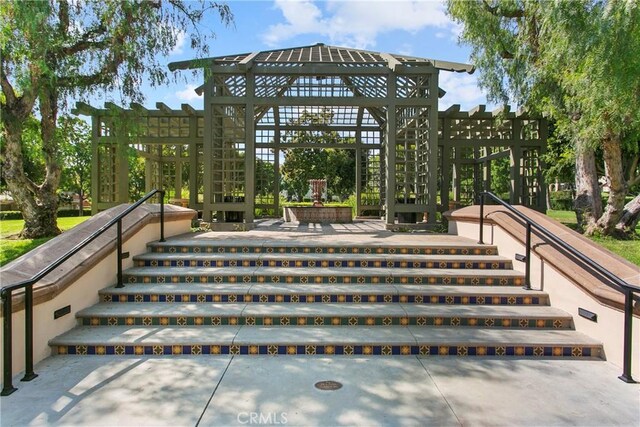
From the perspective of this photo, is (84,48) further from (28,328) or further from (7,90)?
(28,328)

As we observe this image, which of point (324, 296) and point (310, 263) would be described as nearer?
point (324, 296)

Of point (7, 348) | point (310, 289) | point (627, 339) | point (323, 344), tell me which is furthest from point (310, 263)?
point (627, 339)

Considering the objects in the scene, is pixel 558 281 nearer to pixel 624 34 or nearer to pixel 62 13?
pixel 624 34

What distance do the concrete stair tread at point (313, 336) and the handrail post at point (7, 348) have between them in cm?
66

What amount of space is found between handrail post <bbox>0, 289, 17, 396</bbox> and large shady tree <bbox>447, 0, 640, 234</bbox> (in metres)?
8.35

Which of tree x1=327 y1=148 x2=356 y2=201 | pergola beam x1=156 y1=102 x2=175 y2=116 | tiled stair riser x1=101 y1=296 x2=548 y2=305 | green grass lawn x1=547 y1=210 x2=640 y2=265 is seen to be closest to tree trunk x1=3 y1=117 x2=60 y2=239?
pergola beam x1=156 y1=102 x2=175 y2=116

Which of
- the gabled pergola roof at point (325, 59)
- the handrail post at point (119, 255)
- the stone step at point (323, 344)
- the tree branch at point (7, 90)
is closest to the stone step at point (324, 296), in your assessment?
the handrail post at point (119, 255)

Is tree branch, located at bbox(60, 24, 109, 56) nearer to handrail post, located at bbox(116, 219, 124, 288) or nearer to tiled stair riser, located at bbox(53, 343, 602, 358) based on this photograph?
handrail post, located at bbox(116, 219, 124, 288)

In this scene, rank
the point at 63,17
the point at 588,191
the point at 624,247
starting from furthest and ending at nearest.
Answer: the point at 588,191
the point at 624,247
the point at 63,17

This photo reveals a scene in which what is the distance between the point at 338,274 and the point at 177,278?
2155 mm

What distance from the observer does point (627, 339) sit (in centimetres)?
328

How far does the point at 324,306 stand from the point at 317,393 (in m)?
1.57

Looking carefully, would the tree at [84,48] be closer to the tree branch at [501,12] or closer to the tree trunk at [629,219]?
the tree branch at [501,12]

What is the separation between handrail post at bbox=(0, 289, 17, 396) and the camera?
3.00 meters
